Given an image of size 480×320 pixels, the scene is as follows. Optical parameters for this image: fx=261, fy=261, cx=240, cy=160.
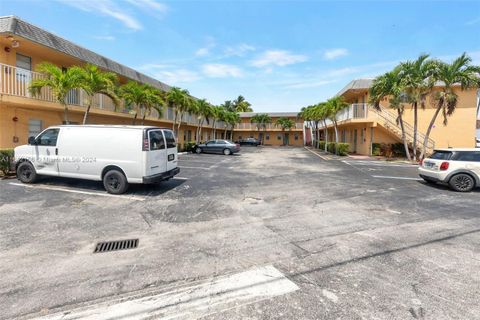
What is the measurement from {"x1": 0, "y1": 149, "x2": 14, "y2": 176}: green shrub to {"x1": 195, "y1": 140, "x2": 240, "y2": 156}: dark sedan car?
18056mm

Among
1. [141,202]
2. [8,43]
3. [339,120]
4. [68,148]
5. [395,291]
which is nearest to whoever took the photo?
[395,291]

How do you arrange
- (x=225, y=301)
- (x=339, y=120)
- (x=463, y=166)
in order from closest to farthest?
1. (x=225, y=301)
2. (x=463, y=166)
3. (x=339, y=120)

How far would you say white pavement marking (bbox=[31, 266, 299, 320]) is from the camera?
8.89ft

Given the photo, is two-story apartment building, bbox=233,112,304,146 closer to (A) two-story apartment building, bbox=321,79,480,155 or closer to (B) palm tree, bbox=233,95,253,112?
(B) palm tree, bbox=233,95,253,112

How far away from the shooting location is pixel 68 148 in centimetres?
834

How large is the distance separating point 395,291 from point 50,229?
19.5 feet

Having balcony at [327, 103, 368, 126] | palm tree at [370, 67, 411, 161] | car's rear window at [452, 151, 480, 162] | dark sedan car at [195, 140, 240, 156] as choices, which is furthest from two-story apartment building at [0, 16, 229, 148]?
balcony at [327, 103, 368, 126]

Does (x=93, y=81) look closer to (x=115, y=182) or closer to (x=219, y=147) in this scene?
(x=115, y=182)

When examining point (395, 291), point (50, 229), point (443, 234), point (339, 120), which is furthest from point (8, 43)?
point (339, 120)

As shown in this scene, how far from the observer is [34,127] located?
13.3m

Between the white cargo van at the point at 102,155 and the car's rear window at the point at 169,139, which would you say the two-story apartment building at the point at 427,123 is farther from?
the white cargo van at the point at 102,155

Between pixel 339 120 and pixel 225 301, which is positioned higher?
pixel 339 120

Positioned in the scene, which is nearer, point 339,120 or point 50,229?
point 50,229

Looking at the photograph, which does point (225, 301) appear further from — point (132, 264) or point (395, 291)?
point (395, 291)
